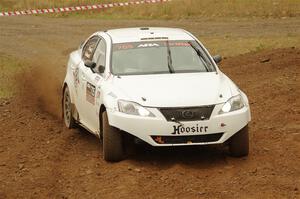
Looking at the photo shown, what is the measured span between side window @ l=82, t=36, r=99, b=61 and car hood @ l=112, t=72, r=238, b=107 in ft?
5.42

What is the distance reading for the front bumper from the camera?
10227 millimetres

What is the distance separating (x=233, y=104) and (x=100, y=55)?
2.52 metres

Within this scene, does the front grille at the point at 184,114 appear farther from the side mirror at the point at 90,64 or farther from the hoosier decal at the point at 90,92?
the side mirror at the point at 90,64

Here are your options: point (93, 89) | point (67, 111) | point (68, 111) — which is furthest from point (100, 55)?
point (67, 111)

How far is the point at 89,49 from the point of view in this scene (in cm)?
1306

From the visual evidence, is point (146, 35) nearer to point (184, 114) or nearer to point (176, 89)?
point (176, 89)

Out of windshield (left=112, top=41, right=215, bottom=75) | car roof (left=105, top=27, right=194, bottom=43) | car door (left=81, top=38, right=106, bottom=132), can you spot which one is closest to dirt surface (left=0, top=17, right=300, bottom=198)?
car door (left=81, top=38, right=106, bottom=132)

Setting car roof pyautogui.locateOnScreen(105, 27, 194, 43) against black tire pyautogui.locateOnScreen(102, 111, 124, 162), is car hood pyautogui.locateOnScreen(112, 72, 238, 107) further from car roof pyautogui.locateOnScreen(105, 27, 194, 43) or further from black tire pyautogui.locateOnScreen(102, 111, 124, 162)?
car roof pyautogui.locateOnScreen(105, 27, 194, 43)

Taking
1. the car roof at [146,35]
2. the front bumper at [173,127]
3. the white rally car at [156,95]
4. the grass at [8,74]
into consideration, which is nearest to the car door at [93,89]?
the white rally car at [156,95]

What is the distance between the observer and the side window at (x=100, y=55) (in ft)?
39.6

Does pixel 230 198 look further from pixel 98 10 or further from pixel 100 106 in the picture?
pixel 98 10

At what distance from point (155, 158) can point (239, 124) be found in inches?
47.5

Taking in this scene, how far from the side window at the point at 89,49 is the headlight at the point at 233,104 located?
2787 millimetres

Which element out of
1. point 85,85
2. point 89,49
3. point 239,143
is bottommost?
point 239,143
